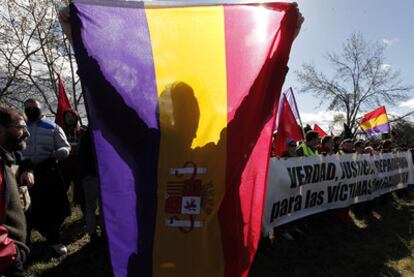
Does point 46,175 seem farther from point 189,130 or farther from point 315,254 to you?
point 315,254

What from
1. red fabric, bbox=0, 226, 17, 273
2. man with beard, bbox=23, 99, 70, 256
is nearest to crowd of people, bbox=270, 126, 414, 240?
man with beard, bbox=23, 99, 70, 256

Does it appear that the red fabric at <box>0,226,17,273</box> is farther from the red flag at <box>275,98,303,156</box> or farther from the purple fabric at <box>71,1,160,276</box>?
the red flag at <box>275,98,303,156</box>

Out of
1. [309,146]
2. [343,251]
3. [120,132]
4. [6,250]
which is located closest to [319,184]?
[309,146]

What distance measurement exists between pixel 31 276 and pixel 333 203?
4.96m

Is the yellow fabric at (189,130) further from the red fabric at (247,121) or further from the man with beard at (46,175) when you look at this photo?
the man with beard at (46,175)

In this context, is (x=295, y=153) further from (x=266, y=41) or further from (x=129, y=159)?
(x=129, y=159)

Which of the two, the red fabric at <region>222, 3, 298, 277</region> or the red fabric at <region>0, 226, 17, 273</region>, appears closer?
the red fabric at <region>0, 226, 17, 273</region>

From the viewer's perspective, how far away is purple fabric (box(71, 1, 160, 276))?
2.44 m

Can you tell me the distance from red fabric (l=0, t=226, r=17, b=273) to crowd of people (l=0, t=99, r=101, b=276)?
7 cm

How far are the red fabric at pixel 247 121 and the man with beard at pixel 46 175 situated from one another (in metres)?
2.61

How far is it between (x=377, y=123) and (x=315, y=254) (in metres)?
8.55

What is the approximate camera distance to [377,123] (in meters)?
12.7

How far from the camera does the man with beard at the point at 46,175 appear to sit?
4.45 m

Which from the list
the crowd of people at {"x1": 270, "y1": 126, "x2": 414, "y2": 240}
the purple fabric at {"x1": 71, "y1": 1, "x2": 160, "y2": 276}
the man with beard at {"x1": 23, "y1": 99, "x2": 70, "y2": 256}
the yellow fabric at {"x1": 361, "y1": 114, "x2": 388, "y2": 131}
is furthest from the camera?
the yellow fabric at {"x1": 361, "y1": 114, "x2": 388, "y2": 131}
